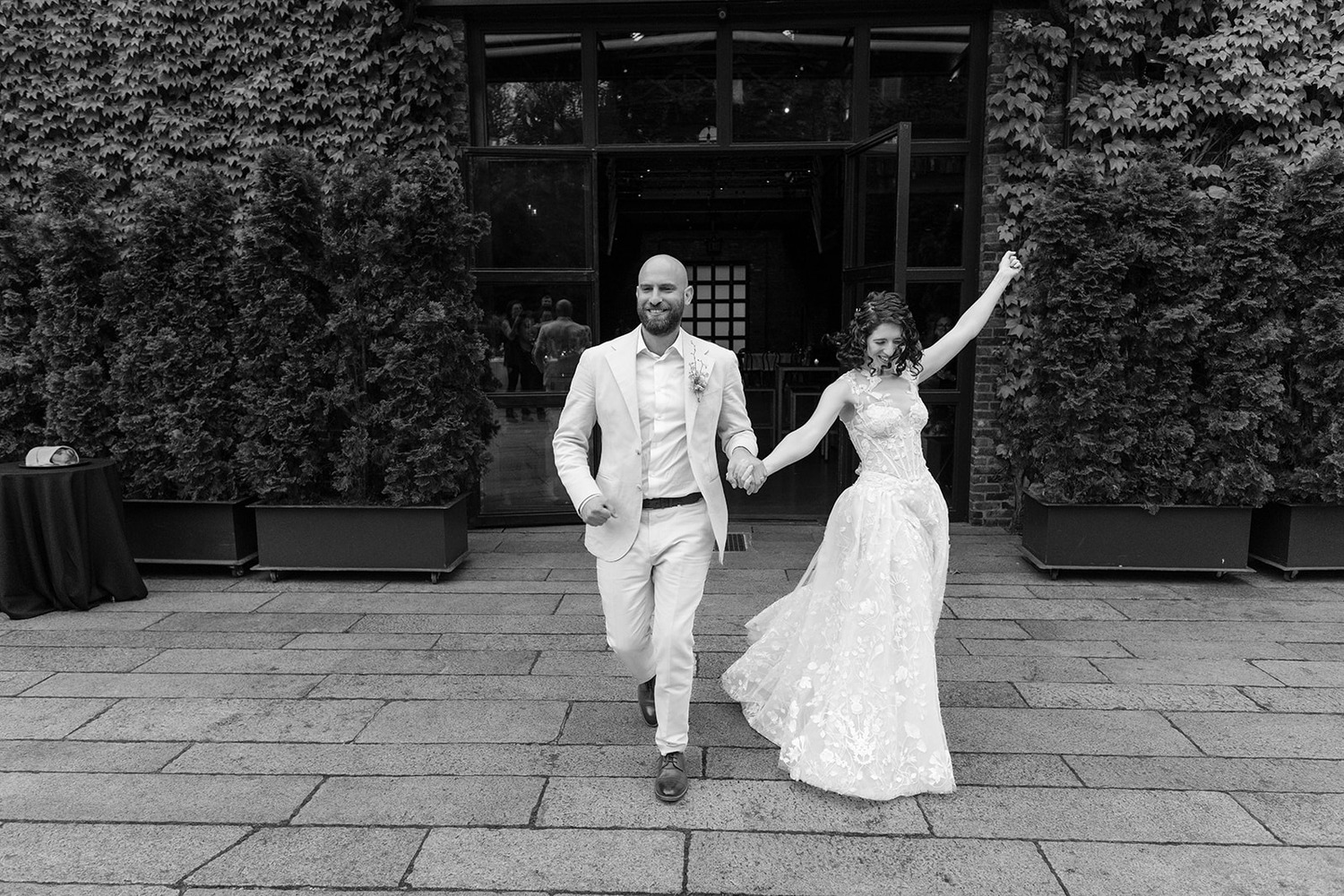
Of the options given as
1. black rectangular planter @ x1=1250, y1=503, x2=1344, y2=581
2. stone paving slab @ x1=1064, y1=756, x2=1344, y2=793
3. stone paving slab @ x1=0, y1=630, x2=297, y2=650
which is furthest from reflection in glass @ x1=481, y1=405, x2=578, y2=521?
black rectangular planter @ x1=1250, y1=503, x2=1344, y2=581

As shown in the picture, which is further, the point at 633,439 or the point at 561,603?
the point at 561,603

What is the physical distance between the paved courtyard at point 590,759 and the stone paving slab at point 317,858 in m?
0.01

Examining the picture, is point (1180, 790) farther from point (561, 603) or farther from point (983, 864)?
point (561, 603)

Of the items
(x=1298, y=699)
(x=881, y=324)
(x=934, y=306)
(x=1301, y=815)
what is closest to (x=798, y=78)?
(x=934, y=306)

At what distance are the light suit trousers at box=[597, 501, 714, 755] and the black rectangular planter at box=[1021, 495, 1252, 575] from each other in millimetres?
3552

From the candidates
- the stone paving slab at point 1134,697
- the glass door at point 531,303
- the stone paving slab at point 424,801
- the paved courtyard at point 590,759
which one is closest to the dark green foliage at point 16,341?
the paved courtyard at point 590,759

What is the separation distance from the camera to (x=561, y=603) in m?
5.56

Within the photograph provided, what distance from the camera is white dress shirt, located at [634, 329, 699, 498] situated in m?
3.35

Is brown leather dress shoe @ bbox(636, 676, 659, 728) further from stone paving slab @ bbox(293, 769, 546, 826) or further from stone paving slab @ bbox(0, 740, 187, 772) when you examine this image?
stone paving slab @ bbox(0, 740, 187, 772)

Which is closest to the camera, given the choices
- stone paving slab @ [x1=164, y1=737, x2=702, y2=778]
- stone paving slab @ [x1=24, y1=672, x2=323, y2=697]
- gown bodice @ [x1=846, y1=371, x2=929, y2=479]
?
stone paving slab @ [x1=164, y1=737, x2=702, y2=778]

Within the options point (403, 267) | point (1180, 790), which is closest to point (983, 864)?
point (1180, 790)

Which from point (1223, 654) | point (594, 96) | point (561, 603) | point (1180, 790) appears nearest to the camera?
point (1180, 790)

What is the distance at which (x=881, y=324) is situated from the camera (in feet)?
11.9

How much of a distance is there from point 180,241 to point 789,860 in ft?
18.4
